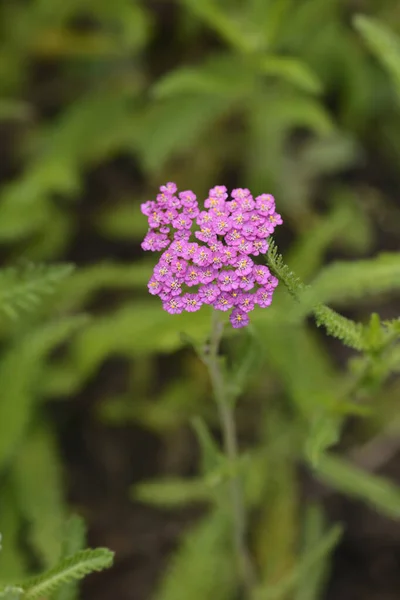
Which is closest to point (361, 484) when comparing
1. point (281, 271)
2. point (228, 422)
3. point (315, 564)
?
point (315, 564)

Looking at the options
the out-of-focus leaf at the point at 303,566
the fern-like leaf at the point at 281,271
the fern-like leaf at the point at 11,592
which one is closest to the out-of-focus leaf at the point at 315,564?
the out-of-focus leaf at the point at 303,566

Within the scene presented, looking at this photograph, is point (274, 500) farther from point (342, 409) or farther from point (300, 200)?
point (300, 200)

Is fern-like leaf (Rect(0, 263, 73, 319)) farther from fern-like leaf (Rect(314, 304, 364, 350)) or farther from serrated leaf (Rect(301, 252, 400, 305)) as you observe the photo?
fern-like leaf (Rect(314, 304, 364, 350))

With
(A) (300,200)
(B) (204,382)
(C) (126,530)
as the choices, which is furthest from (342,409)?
(A) (300,200)

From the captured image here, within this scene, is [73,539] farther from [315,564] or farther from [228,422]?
[315,564]

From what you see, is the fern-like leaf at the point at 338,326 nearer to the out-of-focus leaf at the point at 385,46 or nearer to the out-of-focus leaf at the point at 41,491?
the out-of-focus leaf at the point at 385,46

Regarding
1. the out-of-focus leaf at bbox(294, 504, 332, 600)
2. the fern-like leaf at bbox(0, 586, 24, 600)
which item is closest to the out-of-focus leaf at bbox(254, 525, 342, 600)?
the out-of-focus leaf at bbox(294, 504, 332, 600)

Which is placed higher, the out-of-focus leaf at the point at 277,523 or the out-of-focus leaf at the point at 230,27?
the out-of-focus leaf at the point at 230,27
